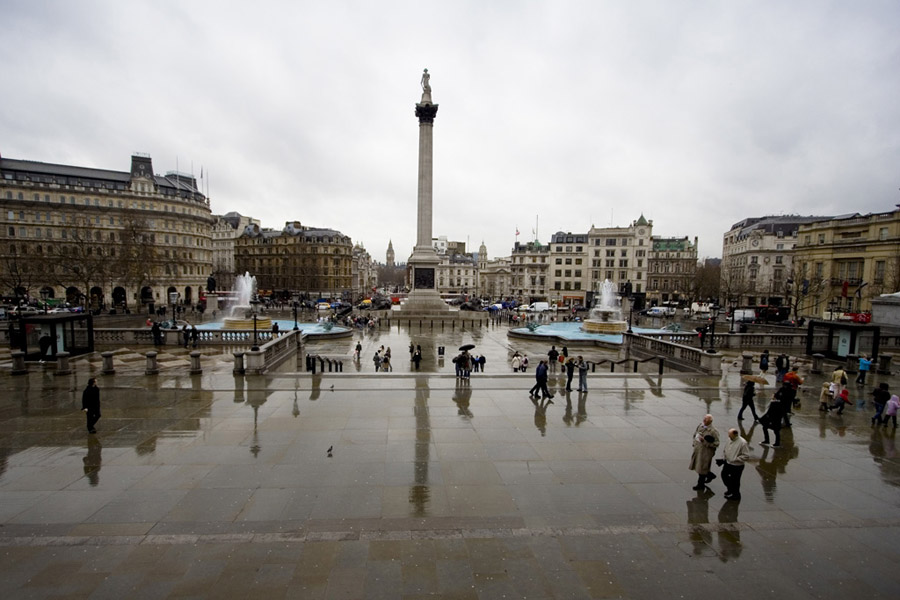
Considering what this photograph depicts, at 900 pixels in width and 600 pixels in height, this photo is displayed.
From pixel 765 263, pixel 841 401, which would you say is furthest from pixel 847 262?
pixel 841 401

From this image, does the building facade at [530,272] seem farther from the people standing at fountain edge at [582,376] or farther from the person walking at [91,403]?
the person walking at [91,403]

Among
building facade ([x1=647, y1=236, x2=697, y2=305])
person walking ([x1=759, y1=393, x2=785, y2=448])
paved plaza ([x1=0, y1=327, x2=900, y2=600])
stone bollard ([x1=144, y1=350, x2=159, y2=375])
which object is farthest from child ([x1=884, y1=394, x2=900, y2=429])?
building facade ([x1=647, y1=236, x2=697, y2=305])

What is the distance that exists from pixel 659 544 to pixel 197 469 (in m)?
9.19

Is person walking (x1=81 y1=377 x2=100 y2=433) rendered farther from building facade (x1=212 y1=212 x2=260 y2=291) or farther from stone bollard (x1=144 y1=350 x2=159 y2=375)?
building facade (x1=212 y1=212 x2=260 y2=291)

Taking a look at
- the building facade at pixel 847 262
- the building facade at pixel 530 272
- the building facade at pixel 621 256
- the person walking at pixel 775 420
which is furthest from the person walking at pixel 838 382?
the building facade at pixel 530 272

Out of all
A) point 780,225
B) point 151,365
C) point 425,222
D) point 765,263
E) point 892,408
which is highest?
point 780,225

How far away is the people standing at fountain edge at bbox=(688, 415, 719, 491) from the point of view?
340 inches

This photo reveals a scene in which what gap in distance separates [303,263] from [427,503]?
10398cm

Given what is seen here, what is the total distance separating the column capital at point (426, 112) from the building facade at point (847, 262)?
1910 inches

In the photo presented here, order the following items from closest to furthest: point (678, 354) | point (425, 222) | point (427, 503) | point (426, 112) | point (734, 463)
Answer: point (427, 503) < point (734, 463) < point (678, 354) < point (426, 112) < point (425, 222)

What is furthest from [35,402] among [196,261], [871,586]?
[196,261]

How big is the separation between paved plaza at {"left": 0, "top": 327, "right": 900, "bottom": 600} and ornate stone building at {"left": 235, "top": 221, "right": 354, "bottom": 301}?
91764 millimetres

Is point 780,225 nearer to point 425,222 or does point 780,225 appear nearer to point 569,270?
point 569,270

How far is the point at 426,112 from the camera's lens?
194 feet
